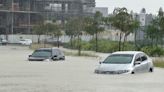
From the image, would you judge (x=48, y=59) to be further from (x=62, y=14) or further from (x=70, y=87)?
(x=62, y=14)

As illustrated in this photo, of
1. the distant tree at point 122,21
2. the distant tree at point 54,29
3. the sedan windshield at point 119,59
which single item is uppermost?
the distant tree at point 122,21

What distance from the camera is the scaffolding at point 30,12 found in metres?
127

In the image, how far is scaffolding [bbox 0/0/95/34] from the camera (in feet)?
417

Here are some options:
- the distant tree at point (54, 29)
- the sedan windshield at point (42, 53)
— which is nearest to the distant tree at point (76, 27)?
the distant tree at point (54, 29)

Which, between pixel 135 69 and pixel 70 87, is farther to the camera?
pixel 135 69

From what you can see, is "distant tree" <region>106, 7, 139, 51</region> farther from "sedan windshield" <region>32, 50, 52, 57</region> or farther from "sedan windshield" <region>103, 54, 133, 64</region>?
"sedan windshield" <region>103, 54, 133, 64</region>

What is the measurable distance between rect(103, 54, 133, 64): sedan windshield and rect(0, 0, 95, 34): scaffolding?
94327mm

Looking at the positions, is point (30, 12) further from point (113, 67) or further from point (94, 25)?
point (113, 67)

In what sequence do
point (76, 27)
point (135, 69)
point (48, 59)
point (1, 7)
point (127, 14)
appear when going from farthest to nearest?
point (1, 7)
point (76, 27)
point (127, 14)
point (48, 59)
point (135, 69)

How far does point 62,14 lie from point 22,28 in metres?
10.2

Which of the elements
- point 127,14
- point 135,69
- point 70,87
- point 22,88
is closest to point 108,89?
point 70,87

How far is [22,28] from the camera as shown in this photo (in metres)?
129

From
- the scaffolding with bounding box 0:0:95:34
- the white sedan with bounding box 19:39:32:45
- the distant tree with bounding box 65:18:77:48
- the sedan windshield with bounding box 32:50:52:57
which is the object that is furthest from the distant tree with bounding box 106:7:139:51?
the scaffolding with bounding box 0:0:95:34

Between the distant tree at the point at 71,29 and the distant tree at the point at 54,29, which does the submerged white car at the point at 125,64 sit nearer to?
the distant tree at the point at 71,29
